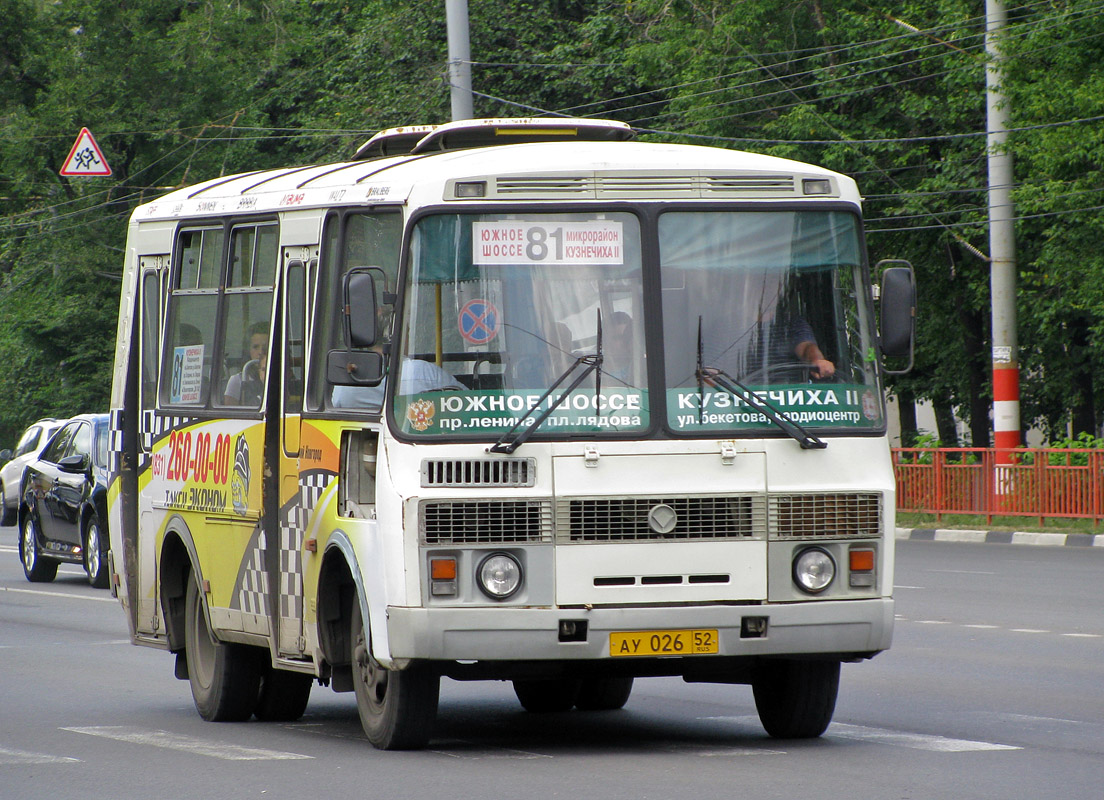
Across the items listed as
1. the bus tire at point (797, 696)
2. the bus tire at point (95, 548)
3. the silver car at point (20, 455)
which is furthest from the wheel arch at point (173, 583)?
the silver car at point (20, 455)

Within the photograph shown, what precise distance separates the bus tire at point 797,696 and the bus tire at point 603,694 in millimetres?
1505

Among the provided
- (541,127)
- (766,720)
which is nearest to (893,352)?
(766,720)

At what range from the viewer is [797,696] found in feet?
30.7

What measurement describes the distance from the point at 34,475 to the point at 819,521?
1533 cm

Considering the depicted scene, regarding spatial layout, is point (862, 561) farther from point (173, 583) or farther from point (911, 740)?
point (173, 583)

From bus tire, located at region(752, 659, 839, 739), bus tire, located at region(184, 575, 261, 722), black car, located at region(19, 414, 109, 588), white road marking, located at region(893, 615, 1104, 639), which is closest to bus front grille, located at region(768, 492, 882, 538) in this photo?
bus tire, located at region(752, 659, 839, 739)

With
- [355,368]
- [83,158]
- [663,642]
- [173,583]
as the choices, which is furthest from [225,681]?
[83,158]

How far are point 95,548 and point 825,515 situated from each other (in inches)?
532

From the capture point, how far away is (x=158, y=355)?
11641 millimetres

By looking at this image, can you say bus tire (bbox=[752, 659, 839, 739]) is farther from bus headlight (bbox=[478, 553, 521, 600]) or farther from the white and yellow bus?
bus headlight (bbox=[478, 553, 521, 600])

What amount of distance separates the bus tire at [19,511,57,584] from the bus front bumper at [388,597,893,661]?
14367 millimetres

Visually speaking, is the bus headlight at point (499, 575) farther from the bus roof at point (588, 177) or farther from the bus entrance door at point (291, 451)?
the bus roof at point (588, 177)

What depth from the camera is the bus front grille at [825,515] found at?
28.5ft

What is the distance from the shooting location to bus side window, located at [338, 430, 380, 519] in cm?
882
